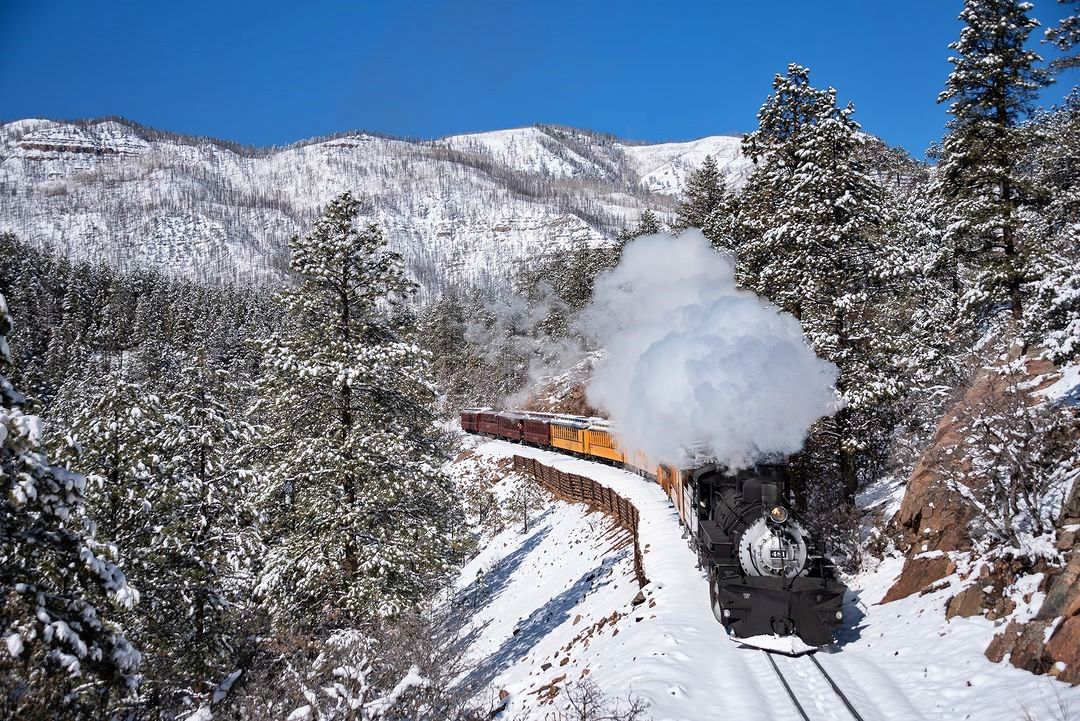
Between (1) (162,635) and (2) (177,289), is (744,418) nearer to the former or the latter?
(1) (162,635)

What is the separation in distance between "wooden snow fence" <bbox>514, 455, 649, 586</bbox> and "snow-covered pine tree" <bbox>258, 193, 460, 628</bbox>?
A: 5.96m

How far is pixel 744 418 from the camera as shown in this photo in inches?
483

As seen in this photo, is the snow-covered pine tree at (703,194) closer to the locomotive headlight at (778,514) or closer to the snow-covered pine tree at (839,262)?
the snow-covered pine tree at (839,262)

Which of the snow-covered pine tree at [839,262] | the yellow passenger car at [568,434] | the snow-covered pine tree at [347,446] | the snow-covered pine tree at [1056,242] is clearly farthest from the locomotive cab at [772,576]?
the yellow passenger car at [568,434]

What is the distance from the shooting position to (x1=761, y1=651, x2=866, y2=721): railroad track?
879 cm

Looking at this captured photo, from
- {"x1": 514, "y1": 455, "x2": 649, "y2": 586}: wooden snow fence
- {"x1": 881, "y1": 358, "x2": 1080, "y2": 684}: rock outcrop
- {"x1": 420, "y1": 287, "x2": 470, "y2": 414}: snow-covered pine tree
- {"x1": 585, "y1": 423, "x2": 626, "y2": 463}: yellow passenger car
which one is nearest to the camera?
{"x1": 881, "y1": 358, "x2": 1080, "y2": 684}: rock outcrop

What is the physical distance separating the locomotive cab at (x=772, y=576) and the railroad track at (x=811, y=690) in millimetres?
476

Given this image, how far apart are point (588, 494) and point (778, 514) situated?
17225mm

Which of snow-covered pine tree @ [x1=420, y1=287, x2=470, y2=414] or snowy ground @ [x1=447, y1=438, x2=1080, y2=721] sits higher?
snow-covered pine tree @ [x1=420, y1=287, x2=470, y2=414]

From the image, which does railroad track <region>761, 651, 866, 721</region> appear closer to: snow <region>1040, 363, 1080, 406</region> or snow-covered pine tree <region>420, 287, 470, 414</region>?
snow <region>1040, 363, 1080, 406</region>

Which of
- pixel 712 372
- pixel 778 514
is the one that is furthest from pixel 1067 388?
pixel 712 372

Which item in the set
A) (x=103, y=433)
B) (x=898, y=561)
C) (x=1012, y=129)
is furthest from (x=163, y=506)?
(x=1012, y=129)

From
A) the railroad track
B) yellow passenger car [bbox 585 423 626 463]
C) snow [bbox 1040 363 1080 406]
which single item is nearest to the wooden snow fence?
yellow passenger car [bbox 585 423 626 463]

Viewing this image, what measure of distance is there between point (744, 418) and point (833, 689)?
4.61 m
